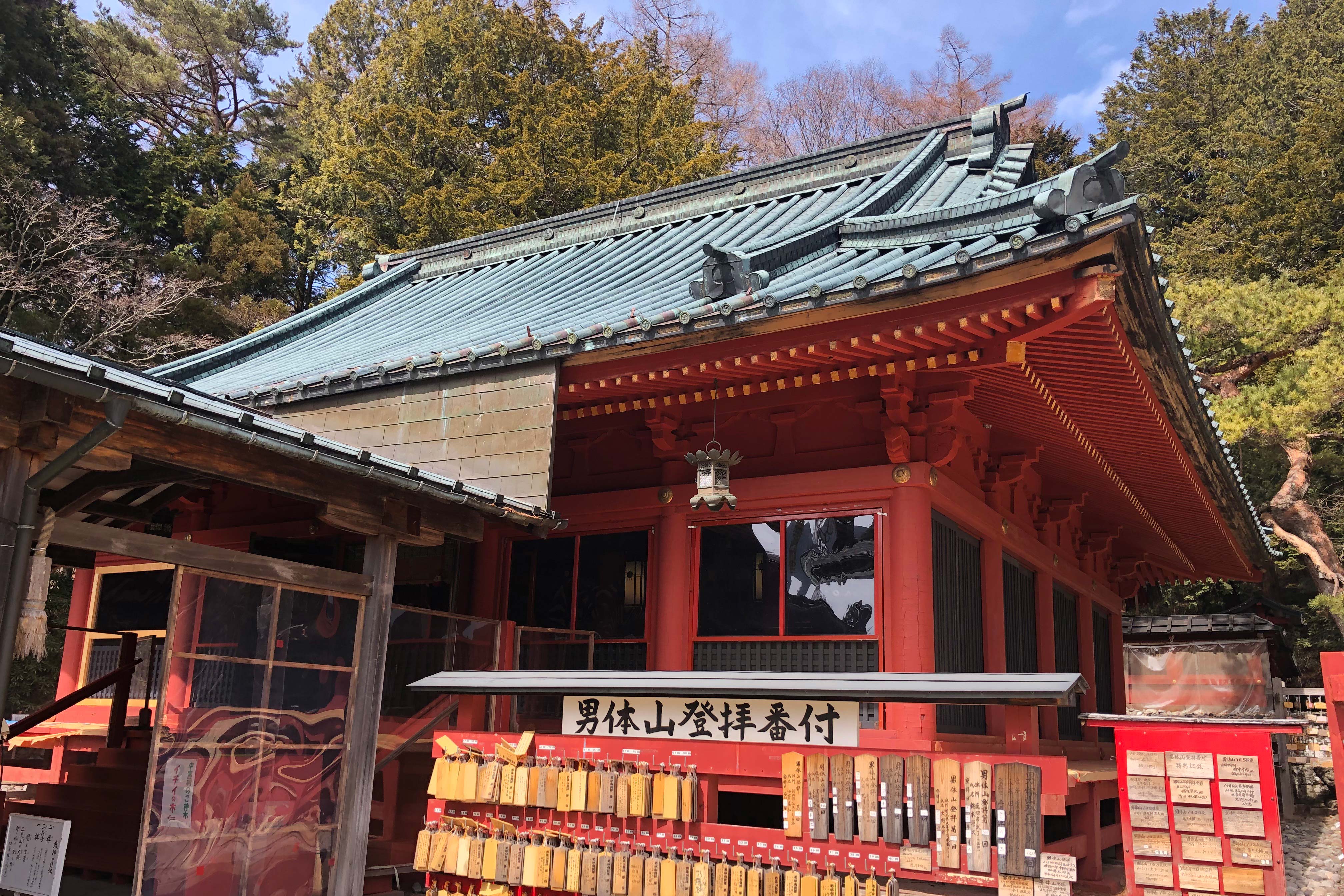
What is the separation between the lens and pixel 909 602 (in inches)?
309

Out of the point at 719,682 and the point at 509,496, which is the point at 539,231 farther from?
the point at 719,682

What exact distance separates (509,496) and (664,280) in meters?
3.35

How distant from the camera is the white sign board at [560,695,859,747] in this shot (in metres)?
6.05

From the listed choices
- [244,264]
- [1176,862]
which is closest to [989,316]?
[1176,862]

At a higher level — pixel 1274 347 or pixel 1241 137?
pixel 1241 137

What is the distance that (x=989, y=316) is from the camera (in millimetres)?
6523

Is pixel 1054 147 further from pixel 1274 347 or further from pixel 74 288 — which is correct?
pixel 74 288

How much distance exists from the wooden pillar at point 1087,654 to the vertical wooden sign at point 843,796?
29.6ft

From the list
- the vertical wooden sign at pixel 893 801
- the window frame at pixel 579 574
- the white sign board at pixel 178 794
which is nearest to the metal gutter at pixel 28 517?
the white sign board at pixel 178 794

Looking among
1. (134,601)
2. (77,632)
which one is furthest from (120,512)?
(77,632)

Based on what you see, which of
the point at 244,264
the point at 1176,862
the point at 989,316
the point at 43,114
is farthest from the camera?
the point at 244,264

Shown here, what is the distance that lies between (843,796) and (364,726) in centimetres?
363

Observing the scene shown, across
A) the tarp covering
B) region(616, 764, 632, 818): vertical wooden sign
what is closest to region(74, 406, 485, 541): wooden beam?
region(616, 764, 632, 818): vertical wooden sign

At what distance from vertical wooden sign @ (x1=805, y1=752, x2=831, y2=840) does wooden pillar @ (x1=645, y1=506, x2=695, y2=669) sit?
2.87m
